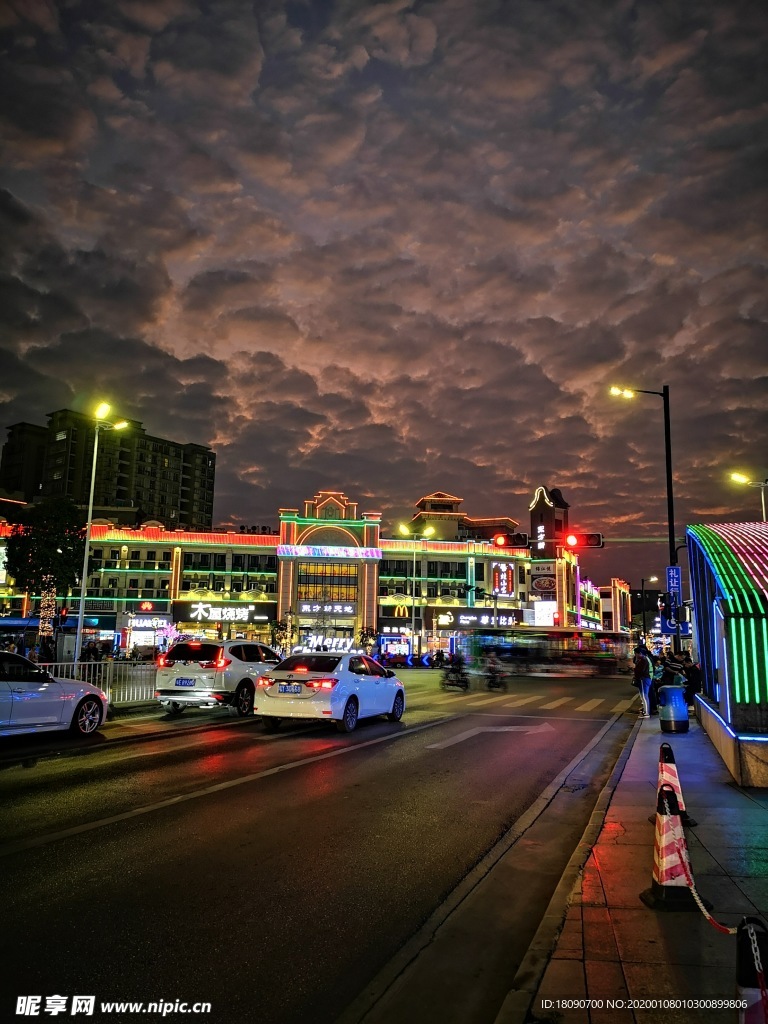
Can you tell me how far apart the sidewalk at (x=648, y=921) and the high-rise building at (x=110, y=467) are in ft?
366

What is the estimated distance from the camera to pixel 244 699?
18.3 meters

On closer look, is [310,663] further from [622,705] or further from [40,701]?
[622,705]

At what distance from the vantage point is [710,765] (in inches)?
461

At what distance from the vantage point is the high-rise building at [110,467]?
11862cm

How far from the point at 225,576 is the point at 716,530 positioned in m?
72.0

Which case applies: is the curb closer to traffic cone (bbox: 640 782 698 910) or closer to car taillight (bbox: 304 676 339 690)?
traffic cone (bbox: 640 782 698 910)

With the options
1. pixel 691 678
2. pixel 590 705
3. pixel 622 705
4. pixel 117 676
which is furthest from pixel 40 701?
pixel 622 705

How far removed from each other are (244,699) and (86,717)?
15.5 ft

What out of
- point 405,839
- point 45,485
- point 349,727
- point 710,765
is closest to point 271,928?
point 405,839

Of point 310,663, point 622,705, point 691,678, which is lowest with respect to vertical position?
point 622,705

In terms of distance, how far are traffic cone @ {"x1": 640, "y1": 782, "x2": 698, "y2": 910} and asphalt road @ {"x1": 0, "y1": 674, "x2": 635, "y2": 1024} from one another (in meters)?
0.96

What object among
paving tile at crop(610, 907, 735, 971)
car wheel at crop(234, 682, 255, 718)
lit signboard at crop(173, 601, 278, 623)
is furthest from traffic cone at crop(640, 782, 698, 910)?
lit signboard at crop(173, 601, 278, 623)

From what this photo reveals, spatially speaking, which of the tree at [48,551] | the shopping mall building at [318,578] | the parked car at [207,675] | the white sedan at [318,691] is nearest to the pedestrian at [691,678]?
the white sedan at [318,691]

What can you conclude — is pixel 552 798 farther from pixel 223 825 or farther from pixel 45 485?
pixel 45 485
